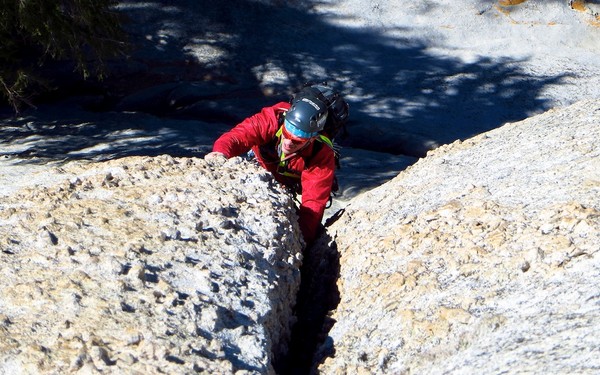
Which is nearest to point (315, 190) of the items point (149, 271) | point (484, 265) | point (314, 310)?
point (314, 310)

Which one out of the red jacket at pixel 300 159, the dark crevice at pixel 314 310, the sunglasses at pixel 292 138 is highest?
the sunglasses at pixel 292 138

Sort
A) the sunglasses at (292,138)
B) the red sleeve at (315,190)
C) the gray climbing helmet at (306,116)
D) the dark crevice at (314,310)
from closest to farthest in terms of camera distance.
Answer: the dark crevice at (314,310) → the gray climbing helmet at (306,116) → the sunglasses at (292,138) → the red sleeve at (315,190)

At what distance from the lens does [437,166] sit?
4.88 m

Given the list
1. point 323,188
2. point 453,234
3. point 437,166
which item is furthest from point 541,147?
point 323,188

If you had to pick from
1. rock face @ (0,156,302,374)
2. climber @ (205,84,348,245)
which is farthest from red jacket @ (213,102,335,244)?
rock face @ (0,156,302,374)

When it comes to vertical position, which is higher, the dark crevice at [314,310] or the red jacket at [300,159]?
the red jacket at [300,159]

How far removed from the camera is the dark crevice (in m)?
3.57

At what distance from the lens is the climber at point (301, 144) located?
474cm

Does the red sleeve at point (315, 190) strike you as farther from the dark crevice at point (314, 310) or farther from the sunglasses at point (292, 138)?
the sunglasses at point (292, 138)

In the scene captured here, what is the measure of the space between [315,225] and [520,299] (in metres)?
2.05

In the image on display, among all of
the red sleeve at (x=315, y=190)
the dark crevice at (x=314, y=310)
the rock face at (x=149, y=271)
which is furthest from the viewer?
the red sleeve at (x=315, y=190)

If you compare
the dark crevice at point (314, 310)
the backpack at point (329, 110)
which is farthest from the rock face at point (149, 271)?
the backpack at point (329, 110)

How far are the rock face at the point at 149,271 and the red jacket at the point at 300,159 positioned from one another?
48cm

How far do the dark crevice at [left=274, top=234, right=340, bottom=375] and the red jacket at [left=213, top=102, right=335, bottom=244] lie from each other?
0.58ft
